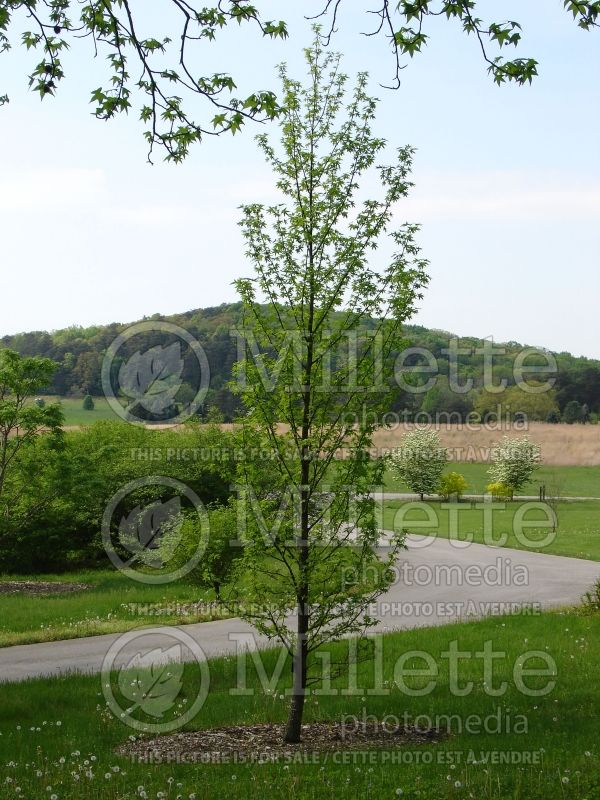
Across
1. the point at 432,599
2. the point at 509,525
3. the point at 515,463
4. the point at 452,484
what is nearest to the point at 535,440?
the point at 515,463

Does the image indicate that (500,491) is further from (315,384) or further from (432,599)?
(315,384)

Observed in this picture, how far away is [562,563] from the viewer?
25453 millimetres

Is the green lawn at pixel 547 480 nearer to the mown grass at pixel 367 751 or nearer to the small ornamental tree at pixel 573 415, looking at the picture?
the small ornamental tree at pixel 573 415

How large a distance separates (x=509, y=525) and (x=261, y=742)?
30.9 m

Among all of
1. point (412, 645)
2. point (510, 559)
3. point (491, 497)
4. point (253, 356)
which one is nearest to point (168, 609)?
point (412, 645)

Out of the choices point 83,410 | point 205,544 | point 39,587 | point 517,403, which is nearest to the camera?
point 205,544

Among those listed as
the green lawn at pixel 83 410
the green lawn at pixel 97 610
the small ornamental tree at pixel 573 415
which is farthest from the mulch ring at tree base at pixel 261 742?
the small ornamental tree at pixel 573 415

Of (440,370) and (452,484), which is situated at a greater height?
(440,370)

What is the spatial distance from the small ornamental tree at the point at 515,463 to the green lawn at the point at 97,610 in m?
33.1

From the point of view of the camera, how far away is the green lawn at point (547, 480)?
178ft

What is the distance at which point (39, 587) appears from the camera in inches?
886

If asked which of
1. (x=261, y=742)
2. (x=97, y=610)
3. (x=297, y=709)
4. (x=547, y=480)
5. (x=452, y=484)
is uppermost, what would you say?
(x=297, y=709)

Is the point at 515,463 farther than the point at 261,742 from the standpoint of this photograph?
Yes

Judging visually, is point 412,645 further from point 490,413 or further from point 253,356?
point 490,413
